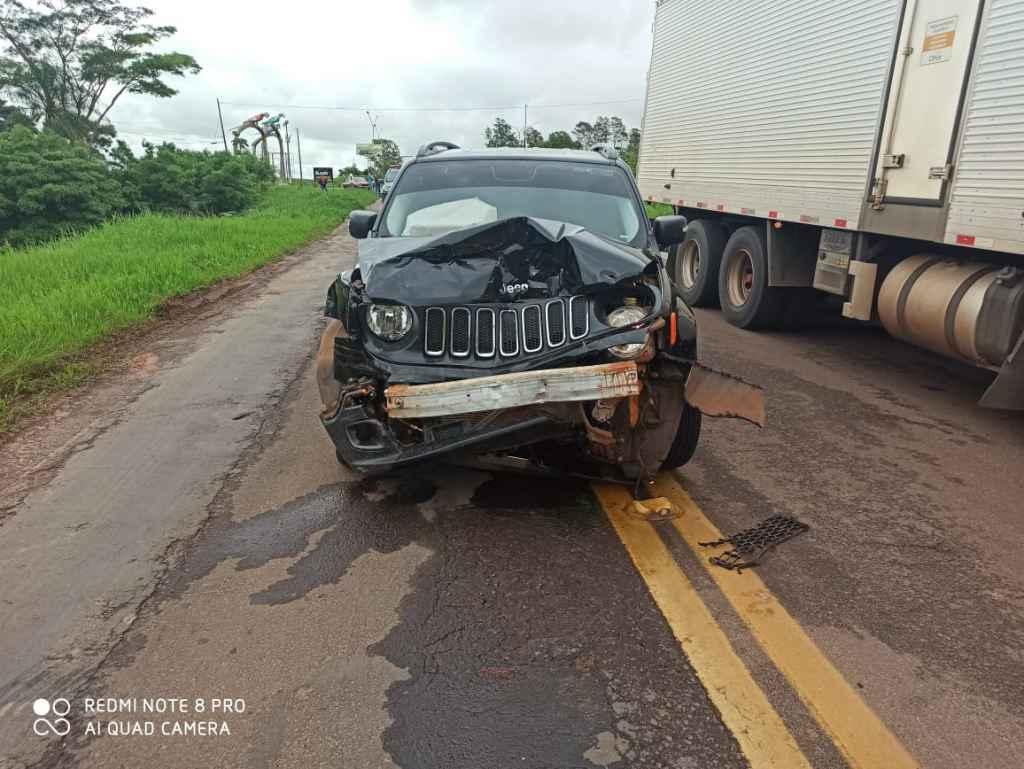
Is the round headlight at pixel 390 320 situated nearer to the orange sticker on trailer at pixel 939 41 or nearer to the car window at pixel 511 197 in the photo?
the car window at pixel 511 197

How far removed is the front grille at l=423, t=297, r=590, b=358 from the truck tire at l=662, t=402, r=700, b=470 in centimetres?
83

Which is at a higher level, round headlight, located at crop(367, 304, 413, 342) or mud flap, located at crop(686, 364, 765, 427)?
round headlight, located at crop(367, 304, 413, 342)

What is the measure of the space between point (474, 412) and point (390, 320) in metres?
0.69

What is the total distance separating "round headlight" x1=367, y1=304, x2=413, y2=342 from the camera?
3.58m

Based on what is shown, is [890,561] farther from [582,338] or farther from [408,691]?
[408,691]

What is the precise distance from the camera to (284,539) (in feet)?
11.7

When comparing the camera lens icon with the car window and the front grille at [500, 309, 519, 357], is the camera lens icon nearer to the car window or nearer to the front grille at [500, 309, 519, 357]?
the front grille at [500, 309, 519, 357]

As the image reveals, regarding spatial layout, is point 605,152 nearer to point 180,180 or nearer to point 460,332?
point 460,332

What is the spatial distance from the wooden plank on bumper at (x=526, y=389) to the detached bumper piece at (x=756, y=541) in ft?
2.87

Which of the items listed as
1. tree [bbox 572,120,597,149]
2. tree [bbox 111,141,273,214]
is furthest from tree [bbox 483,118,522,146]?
tree [bbox 111,141,273,214]

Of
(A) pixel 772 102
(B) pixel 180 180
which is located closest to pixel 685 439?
(A) pixel 772 102

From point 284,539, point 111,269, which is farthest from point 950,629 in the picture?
point 111,269

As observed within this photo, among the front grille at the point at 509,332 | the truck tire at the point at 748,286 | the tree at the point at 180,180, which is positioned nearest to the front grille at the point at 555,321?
the front grille at the point at 509,332

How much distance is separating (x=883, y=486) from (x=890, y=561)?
0.99 m
